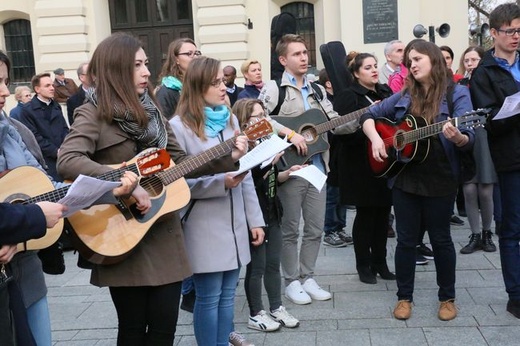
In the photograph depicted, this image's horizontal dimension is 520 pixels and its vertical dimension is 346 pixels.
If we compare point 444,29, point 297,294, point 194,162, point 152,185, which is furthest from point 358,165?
point 444,29

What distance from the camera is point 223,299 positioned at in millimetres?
3607

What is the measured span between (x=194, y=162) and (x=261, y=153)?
42cm

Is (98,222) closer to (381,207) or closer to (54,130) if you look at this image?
(381,207)

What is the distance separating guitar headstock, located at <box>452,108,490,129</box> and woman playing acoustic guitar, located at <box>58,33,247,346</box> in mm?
2083

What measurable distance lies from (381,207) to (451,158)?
1152 mm

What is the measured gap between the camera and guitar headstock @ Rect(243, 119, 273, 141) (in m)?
3.39

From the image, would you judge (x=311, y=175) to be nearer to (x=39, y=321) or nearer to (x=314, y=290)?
(x=314, y=290)

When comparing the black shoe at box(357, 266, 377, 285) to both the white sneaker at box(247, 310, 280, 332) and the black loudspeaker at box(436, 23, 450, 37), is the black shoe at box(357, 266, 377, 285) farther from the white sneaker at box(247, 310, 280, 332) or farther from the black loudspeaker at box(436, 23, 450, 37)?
the black loudspeaker at box(436, 23, 450, 37)

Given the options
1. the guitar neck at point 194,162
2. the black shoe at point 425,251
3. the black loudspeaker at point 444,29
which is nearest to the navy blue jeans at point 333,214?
the black shoe at point 425,251

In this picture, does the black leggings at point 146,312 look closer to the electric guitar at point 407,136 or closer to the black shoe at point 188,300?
the black shoe at point 188,300

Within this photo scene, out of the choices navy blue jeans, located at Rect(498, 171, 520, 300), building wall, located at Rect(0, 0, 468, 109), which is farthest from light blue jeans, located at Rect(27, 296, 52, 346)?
building wall, located at Rect(0, 0, 468, 109)

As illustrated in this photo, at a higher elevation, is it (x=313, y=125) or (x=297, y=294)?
(x=313, y=125)

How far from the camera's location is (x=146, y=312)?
10.0 ft

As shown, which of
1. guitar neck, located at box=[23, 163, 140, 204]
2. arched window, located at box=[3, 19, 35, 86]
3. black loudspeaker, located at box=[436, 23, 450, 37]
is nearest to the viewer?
guitar neck, located at box=[23, 163, 140, 204]
